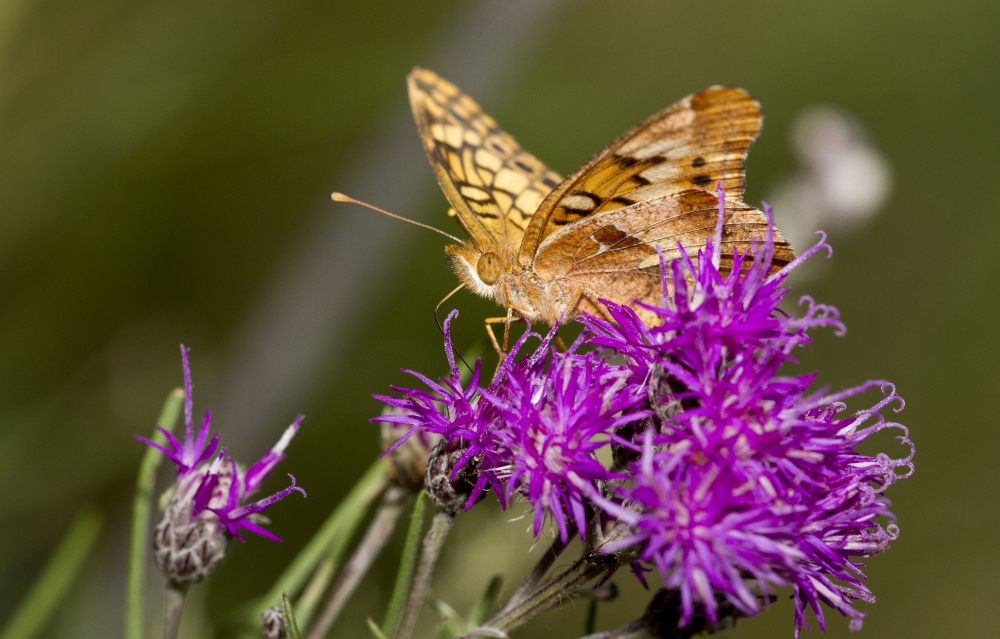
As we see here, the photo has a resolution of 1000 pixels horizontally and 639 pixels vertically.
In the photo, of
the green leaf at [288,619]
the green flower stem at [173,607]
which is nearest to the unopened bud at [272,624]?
the green leaf at [288,619]

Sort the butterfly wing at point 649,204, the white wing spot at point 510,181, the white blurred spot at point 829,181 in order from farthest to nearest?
the white blurred spot at point 829,181 < the white wing spot at point 510,181 < the butterfly wing at point 649,204

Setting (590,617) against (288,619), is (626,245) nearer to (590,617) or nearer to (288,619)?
(590,617)

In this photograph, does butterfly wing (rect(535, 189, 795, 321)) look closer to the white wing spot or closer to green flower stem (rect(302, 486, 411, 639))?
the white wing spot

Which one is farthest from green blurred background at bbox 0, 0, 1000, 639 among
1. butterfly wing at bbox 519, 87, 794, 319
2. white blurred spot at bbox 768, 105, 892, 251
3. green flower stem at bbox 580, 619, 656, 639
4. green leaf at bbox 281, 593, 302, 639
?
white blurred spot at bbox 768, 105, 892, 251

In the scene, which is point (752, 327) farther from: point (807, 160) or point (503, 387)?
point (807, 160)

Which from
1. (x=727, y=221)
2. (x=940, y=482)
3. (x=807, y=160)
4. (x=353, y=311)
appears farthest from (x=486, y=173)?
(x=940, y=482)

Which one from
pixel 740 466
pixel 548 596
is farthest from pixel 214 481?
pixel 740 466

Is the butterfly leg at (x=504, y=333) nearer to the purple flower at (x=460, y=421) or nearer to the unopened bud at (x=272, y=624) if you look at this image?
the purple flower at (x=460, y=421)
